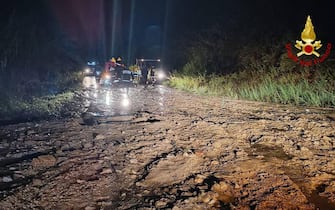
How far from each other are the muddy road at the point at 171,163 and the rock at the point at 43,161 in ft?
0.04

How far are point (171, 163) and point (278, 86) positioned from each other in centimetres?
887

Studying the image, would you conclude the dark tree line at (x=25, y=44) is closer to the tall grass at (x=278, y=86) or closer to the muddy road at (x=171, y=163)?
the muddy road at (x=171, y=163)

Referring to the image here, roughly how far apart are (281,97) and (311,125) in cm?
459

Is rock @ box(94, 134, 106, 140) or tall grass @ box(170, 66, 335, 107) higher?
tall grass @ box(170, 66, 335, 107)

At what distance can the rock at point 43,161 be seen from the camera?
15.3 ft

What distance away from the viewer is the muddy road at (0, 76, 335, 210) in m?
3.59

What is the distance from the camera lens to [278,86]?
1239 centimetres

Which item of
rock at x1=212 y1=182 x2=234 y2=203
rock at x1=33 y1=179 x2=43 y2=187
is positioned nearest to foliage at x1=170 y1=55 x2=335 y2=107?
rock at x1=212 y1=182 x2=234 y2=203

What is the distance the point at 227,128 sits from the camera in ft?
22.5

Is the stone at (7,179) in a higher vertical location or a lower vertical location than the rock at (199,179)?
lower

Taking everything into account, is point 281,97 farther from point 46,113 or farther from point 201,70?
point 201,70

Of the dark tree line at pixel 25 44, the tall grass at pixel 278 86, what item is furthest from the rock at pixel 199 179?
the dark tree line at pixel 25 44

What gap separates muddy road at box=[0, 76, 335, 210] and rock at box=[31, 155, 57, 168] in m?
0.01

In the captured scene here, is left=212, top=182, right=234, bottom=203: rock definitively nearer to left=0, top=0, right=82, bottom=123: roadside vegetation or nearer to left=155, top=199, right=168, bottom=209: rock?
left=155, top=199, right=168, bottom=209: rock
